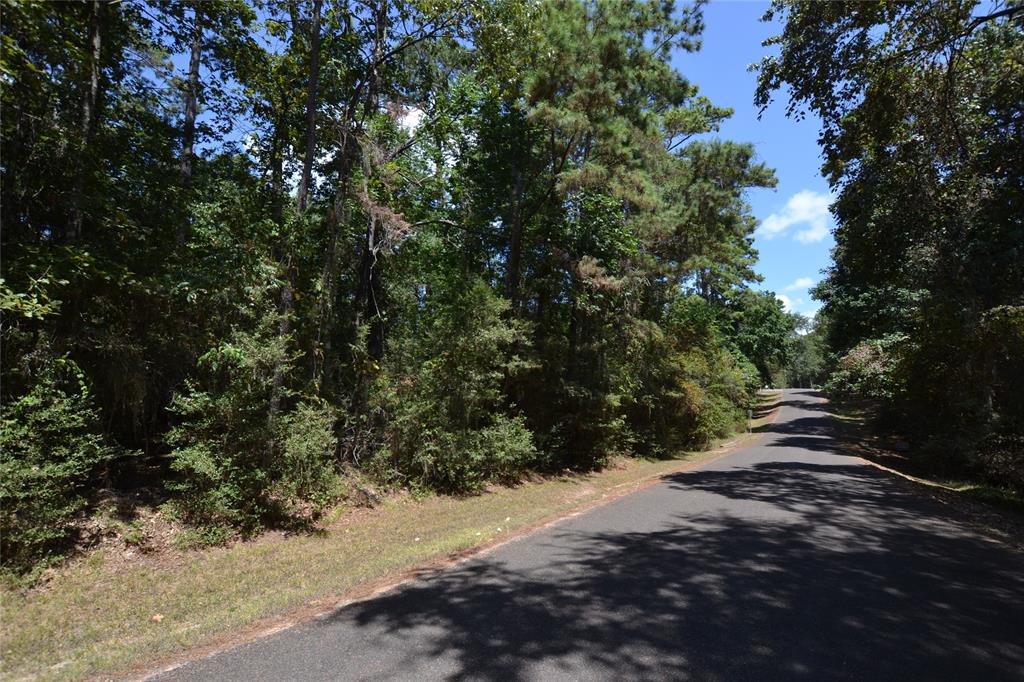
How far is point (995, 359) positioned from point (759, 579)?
46.7 feet

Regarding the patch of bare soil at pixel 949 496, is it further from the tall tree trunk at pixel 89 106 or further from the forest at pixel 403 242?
the tall tree trunk at pixel 89 106

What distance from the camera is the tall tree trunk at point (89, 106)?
7707 millimetres

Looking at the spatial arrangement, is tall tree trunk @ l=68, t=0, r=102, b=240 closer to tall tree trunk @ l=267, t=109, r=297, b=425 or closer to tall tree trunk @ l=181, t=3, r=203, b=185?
tall tree trunk @ l=181, t=3, r=203, b=185

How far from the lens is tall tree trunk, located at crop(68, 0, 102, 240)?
771 cm

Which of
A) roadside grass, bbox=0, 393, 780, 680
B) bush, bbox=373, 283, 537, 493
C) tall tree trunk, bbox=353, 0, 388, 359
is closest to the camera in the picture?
roadside grass, bbox=0, 393, 780, 680

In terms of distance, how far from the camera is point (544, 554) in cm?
703

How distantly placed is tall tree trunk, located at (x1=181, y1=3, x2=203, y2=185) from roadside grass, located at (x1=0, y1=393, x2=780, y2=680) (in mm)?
6749

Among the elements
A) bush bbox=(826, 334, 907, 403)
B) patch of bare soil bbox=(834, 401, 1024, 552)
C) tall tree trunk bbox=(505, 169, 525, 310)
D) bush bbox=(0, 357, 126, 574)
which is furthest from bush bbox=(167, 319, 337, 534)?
bush bbox=(826, 334, 907, 403)

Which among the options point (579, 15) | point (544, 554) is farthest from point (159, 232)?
point (579, 15)

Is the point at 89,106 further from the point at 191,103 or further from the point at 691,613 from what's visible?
the point at 691,613

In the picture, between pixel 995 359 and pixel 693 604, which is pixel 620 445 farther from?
pixel 693 604

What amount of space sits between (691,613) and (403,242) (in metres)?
11.1

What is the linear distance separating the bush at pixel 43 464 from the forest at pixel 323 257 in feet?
0.11

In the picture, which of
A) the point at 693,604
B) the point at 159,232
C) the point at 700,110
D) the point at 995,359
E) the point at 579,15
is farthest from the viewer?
the point at 700,110
